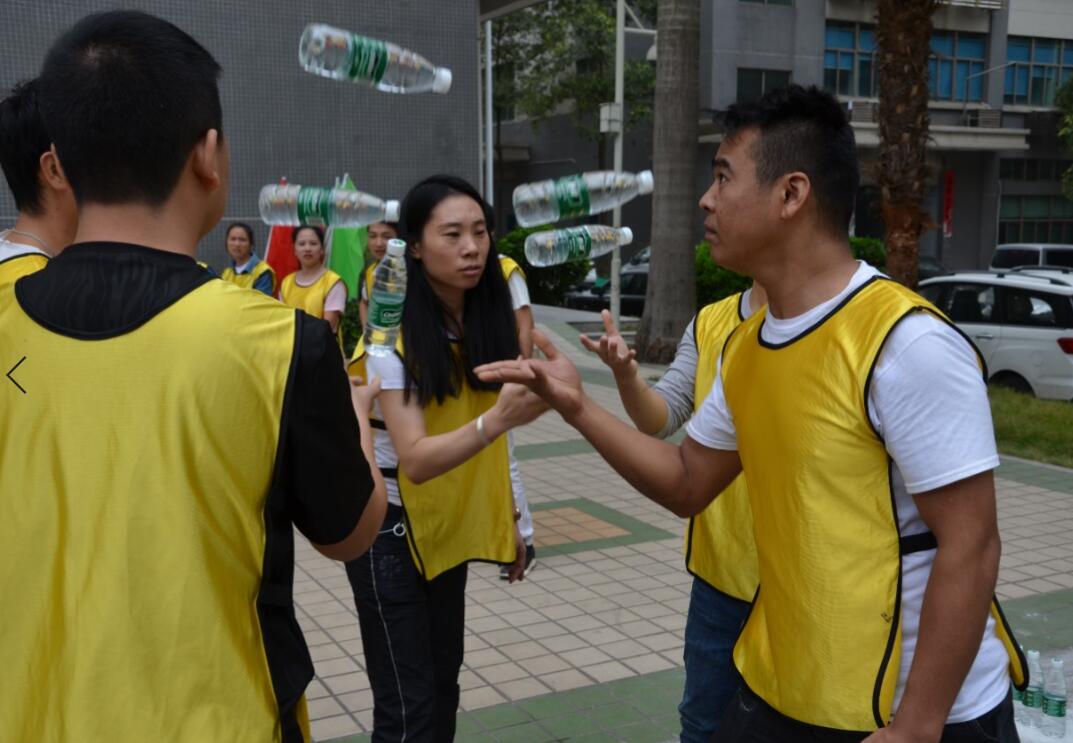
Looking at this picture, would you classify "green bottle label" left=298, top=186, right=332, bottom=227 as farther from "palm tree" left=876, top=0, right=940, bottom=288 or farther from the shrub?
the shrub

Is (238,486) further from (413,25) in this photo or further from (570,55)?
(570,55)

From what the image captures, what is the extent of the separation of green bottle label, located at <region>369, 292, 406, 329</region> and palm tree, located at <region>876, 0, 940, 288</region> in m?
7.59

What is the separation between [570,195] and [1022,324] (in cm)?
977

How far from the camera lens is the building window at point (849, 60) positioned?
34.9m

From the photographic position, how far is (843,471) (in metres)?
1.99

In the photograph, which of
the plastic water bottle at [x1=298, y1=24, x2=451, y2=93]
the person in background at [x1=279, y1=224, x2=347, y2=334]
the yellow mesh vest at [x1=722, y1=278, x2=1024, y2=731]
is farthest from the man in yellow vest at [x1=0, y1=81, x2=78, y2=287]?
the person in background at [x1=279, y1=224, x2=347, y2=334]

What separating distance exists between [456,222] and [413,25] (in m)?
10.3

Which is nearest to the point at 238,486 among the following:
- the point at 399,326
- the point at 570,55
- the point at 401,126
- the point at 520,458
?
the point at 399,326

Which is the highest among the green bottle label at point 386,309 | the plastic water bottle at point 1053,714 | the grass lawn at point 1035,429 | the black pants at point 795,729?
the green bottle label at point 386,309

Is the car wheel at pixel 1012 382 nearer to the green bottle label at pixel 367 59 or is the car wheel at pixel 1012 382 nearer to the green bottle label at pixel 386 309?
the green bottle label at pixel 386 309

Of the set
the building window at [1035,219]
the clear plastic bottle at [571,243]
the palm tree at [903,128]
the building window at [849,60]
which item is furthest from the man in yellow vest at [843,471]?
the building window at [1035,219]

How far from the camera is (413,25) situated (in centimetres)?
1277

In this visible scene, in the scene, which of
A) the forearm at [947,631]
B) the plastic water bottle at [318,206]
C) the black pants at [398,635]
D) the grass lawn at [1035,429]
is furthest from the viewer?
the grass lawn at [1035,429]

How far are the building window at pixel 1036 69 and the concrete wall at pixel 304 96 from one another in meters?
30.2
